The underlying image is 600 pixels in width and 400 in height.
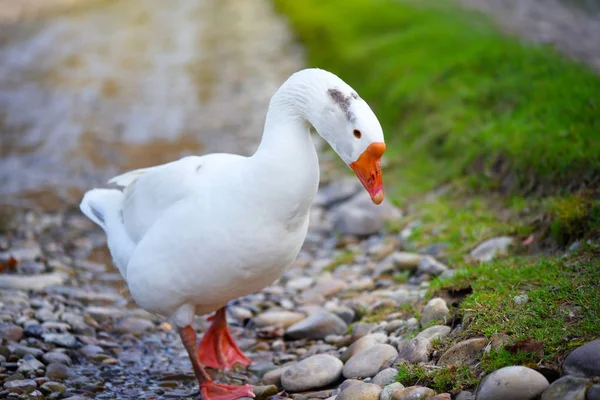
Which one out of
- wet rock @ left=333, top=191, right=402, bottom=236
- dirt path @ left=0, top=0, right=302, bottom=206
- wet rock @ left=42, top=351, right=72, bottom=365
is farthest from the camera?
dirt path @ left=0, top=0, right=302, bottom=206

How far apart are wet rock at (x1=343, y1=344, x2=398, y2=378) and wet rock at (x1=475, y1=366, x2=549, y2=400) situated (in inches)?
39.4

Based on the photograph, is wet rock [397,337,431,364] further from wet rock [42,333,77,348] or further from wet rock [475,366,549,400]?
wet rock [42,333,77,348]

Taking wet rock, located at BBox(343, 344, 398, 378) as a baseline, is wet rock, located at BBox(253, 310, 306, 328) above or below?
above

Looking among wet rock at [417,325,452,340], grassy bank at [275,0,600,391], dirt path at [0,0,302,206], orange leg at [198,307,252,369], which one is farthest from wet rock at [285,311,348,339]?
dirt path at [0,0,302,206]

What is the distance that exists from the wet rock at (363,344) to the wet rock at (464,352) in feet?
2.51

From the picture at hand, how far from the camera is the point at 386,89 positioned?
10.9 meters

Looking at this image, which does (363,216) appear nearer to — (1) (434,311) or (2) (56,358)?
(1) (434,311)

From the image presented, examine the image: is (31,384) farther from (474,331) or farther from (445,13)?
(445,13)

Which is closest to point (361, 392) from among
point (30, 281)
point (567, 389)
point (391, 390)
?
point (391, 390)

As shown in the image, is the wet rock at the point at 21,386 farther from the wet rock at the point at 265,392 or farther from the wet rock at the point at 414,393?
the wet rock at the point at 414,393

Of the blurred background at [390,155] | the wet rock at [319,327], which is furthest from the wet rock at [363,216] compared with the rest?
the wet rock at [319,327]

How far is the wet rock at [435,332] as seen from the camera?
4430mm

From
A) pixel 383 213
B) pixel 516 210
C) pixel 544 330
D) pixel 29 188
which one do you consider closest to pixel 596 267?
pixel 544 330

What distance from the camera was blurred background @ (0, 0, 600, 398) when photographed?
4.86 m
